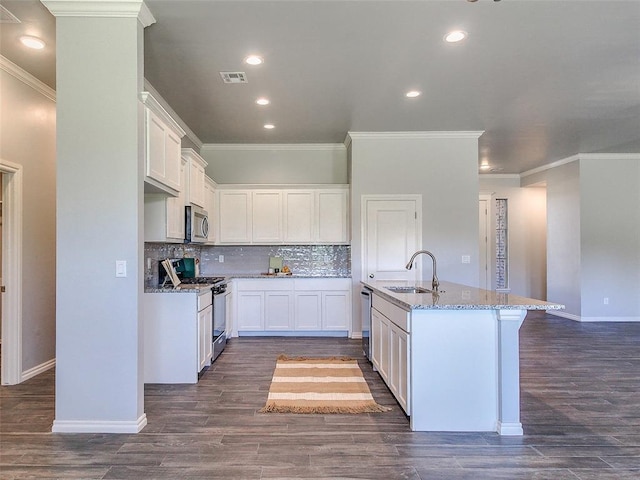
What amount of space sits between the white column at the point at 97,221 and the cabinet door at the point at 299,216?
3221 mm

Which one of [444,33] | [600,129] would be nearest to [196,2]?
[444,33]

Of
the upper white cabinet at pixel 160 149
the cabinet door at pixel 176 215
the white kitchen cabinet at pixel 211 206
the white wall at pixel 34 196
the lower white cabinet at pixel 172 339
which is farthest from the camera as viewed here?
the white kitchen cabinet at pixel 211 206

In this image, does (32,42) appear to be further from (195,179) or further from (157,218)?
(195,179)

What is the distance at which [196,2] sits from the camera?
2.59 metres

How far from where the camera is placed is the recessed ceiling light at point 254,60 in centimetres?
332

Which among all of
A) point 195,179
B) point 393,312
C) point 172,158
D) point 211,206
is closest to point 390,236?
point 393,312

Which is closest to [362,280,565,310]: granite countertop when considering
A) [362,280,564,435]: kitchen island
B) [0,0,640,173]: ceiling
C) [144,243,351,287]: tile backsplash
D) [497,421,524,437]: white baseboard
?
[362,280,564,435]: kitchen island

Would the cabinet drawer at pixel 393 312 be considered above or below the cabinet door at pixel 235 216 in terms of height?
below

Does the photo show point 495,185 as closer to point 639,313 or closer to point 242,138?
point 639,313

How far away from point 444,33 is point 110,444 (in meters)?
3.77

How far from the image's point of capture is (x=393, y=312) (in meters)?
3.05

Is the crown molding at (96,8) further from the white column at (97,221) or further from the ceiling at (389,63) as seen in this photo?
the ceiling at (389,63)

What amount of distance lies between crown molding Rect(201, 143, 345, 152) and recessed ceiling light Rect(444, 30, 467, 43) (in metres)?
3.10

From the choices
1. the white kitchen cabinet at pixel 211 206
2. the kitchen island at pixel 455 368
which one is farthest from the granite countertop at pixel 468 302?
the white kitchen cabinet at pixel 211 206
